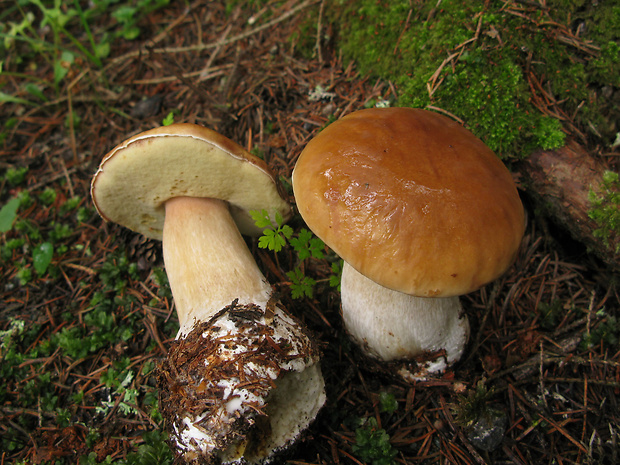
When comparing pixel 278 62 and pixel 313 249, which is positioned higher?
pixel 278 62

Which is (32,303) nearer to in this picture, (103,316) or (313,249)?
(103,316)

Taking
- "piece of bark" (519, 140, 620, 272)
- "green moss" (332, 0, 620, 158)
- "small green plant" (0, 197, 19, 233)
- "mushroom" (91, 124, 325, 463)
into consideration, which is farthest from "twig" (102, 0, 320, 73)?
"piece of bark" (519, 140, 620, 272)

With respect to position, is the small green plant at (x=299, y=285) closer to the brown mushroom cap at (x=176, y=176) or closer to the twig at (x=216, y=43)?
the brown mushroom cap at (x=176, y=176)

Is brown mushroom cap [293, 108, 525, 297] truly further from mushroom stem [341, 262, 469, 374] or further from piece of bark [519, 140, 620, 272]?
piece of bark [519, 140, 620, 272]

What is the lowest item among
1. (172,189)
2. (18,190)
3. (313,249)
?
(18,190)

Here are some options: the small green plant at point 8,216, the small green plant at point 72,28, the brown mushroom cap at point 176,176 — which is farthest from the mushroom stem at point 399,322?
the small green plant at point 72,28

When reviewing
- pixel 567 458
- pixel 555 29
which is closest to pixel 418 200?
pixel 567 458

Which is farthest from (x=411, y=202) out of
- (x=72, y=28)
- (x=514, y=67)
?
(x=72, y=28)
